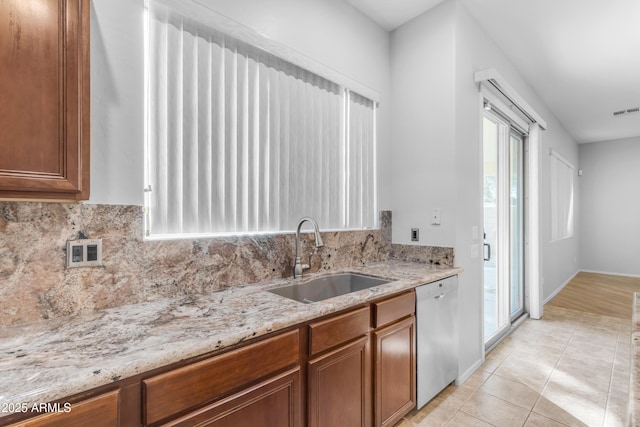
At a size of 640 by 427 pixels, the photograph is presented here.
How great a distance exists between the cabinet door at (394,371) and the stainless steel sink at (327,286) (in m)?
0.33

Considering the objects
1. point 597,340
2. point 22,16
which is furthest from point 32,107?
point 597,340

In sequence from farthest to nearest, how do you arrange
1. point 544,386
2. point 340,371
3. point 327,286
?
point 544,386
point 327,286
point 340,371

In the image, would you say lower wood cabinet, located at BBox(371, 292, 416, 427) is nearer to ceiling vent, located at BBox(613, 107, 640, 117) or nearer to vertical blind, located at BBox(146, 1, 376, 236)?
vertical blind, located at BBox(146, 1, 376, 236)

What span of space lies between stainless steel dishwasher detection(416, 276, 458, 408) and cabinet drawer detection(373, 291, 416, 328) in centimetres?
9

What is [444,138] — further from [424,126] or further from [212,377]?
[212,377]

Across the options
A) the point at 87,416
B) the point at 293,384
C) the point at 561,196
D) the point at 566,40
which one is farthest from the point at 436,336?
the point at 561,196

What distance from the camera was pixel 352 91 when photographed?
2.53 m

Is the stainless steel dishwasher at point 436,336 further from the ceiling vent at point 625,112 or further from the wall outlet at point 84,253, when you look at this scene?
the ceiling vent at point 625,112

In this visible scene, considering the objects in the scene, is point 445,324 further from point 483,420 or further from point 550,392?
point 550,392

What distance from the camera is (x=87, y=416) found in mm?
785

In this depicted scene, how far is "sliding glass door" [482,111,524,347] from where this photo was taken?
327 centimetres

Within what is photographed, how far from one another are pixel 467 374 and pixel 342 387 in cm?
154

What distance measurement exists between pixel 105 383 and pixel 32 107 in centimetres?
83

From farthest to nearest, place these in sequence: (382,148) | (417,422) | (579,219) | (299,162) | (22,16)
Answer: (579,219) < (382,148) < (299,162) < (417,422) < (22,16)
